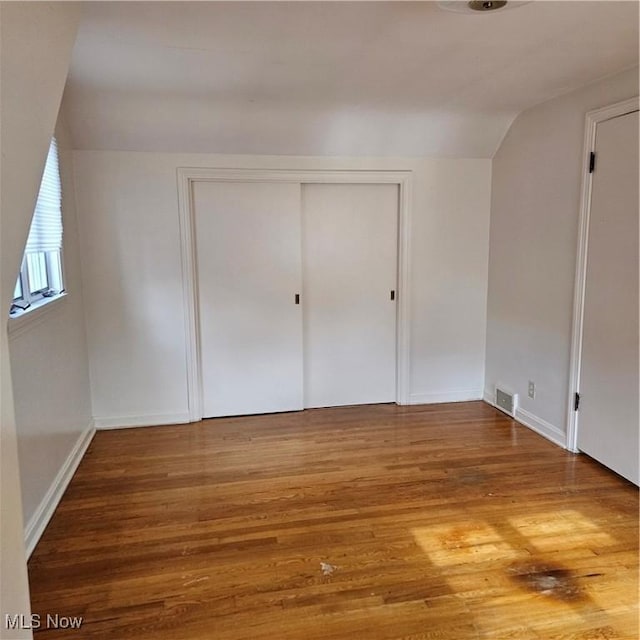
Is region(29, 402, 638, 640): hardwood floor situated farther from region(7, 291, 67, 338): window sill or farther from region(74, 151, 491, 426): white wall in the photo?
region(7, 291, 67, 338): window sill

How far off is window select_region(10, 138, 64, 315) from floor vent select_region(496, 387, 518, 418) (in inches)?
128

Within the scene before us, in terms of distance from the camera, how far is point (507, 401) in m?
3.95

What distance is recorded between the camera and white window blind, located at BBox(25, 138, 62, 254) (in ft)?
8.51

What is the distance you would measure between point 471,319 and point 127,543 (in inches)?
120

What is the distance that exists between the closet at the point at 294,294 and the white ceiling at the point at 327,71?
40cm

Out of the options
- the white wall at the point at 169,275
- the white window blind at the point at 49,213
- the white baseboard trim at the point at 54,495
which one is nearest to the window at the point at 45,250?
the white window blind at the point at 49,213

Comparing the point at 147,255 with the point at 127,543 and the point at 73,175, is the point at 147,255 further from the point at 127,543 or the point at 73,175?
the point at 127,543

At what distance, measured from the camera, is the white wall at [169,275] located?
3580 mm

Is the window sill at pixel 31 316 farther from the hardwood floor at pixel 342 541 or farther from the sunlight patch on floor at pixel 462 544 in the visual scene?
the sunlight patch on floor at pixel 462 544

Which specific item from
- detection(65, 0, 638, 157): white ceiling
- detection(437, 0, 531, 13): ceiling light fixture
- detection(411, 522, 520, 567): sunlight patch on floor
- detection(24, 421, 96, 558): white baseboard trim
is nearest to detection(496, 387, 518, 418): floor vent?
detection(411, 522, 520, 567): sunlight patch on floor

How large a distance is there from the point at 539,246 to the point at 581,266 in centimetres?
46

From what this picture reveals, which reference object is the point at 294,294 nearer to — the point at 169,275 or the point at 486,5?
the point at 169,275

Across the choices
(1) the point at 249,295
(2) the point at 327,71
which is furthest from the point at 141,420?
(2) the point at 327,71

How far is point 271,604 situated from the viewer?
6.35 feet
